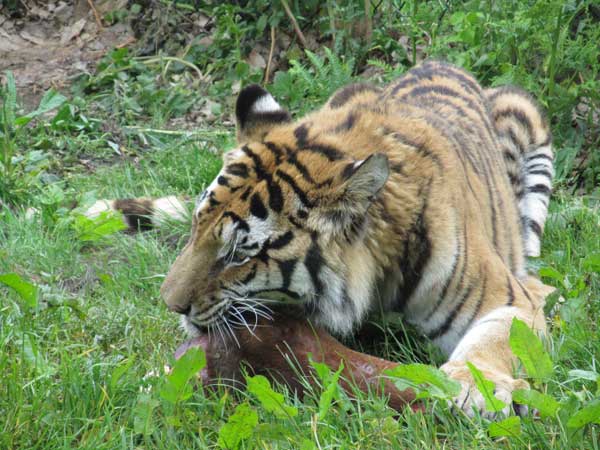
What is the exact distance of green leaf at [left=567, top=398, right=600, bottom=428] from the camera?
2.79 m

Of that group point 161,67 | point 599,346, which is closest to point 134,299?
point 599,346

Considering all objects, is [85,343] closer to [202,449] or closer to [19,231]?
[202,449]

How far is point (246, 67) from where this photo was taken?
25.4ft

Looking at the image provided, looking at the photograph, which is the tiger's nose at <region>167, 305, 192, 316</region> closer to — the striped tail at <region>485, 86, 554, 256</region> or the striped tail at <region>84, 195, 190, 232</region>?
Answer: the striped tail at <region>84, 195, 190, 232</region>

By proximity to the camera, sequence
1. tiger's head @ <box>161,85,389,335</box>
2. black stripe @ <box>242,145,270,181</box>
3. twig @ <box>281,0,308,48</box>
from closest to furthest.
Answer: tiger's head @ <box>161,85,389,335</box>, black stripe @ <box>242,145,270,181</box>, twig @ <box>281,0,308,48</box>

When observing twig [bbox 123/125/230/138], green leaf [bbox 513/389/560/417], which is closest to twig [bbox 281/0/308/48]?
twig [bbox 123/125/230/138]

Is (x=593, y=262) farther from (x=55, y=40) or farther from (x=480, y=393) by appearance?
(x=55, y=40)

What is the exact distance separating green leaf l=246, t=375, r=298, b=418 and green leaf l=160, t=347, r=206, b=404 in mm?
211

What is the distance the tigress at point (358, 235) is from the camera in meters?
3.49

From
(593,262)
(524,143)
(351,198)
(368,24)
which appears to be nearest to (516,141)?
(524,143)

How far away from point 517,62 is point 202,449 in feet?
13.9

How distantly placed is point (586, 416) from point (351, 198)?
1160mm

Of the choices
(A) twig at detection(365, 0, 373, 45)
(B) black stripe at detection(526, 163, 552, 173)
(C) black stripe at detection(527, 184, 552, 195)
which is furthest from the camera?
(A) twig at detection(365, 0, 373, 45)

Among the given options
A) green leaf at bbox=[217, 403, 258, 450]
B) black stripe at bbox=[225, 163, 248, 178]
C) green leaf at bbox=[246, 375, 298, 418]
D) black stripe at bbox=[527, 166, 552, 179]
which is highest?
black stripe at bbox=[225, 163, 248, 178]
